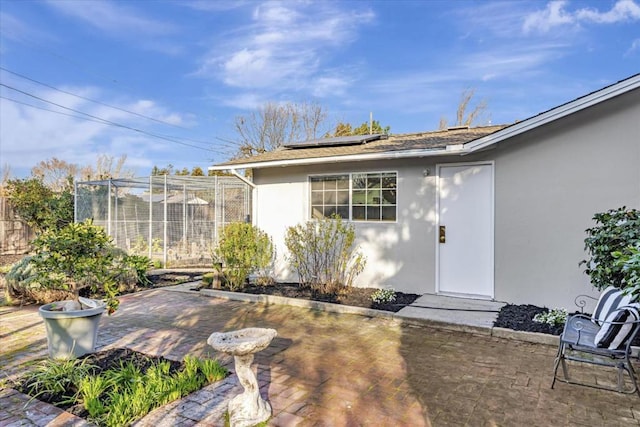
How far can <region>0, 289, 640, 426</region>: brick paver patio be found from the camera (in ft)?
9.37

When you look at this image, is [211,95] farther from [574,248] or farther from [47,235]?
[574,248]

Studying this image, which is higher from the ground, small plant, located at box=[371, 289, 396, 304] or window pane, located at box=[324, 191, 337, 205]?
window pane, located at box=[324, 191, 337, 205]

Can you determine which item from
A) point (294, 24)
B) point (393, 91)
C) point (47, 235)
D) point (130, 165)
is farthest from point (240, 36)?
point (130, 165)

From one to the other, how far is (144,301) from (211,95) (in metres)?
14.2

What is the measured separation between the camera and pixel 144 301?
7004 millimetres

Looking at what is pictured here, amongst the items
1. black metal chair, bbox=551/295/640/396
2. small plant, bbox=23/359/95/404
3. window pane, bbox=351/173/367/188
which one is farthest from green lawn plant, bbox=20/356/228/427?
window pane, bbox=351/173/367/188

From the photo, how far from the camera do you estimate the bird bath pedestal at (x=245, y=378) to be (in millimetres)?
2650

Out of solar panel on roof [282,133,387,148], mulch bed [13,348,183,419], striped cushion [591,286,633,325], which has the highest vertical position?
solar panel on roof [282,133,387,148]

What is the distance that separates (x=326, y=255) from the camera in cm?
727

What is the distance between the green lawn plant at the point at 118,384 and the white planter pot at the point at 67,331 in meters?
0.15

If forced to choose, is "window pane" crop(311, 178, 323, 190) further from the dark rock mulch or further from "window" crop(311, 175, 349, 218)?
the dark rock mulch

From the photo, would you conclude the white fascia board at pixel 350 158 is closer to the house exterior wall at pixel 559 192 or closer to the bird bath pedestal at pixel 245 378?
the house exterior wall at pixel 559 192

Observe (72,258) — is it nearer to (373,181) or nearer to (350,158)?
(350,158)

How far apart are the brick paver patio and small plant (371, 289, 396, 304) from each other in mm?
836
